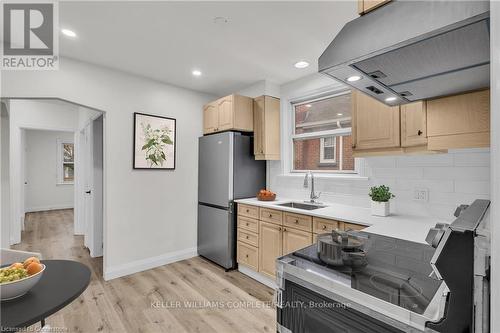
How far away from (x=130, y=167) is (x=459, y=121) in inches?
133

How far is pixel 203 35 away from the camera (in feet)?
7.36

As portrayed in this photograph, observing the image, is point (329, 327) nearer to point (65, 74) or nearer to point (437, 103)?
point (437, 103)

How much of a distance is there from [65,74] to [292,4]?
8.26 feet

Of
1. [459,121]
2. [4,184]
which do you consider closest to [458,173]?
[459,121]

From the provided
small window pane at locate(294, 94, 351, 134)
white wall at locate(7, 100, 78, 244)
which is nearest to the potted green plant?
small window pane at locate(294, 94, 351, 134)

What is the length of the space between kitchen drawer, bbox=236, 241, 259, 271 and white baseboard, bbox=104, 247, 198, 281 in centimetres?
98

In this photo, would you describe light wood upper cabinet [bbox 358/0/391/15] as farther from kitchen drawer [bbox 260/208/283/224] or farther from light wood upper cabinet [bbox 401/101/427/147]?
kitchen drawer [bbox 260/208/283/224]

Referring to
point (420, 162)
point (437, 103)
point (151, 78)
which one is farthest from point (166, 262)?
point (437, 103)

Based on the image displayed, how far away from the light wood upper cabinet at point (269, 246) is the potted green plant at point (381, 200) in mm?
984

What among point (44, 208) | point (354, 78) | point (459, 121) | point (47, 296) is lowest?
point (44, 208)

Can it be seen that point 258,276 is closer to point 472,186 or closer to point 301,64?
point 472,186

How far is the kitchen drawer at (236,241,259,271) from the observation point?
115 inches

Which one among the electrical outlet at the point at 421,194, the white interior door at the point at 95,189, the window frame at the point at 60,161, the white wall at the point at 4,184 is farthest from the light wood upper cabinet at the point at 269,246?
the window frame at the point at 60,161

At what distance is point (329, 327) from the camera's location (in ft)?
3.04
